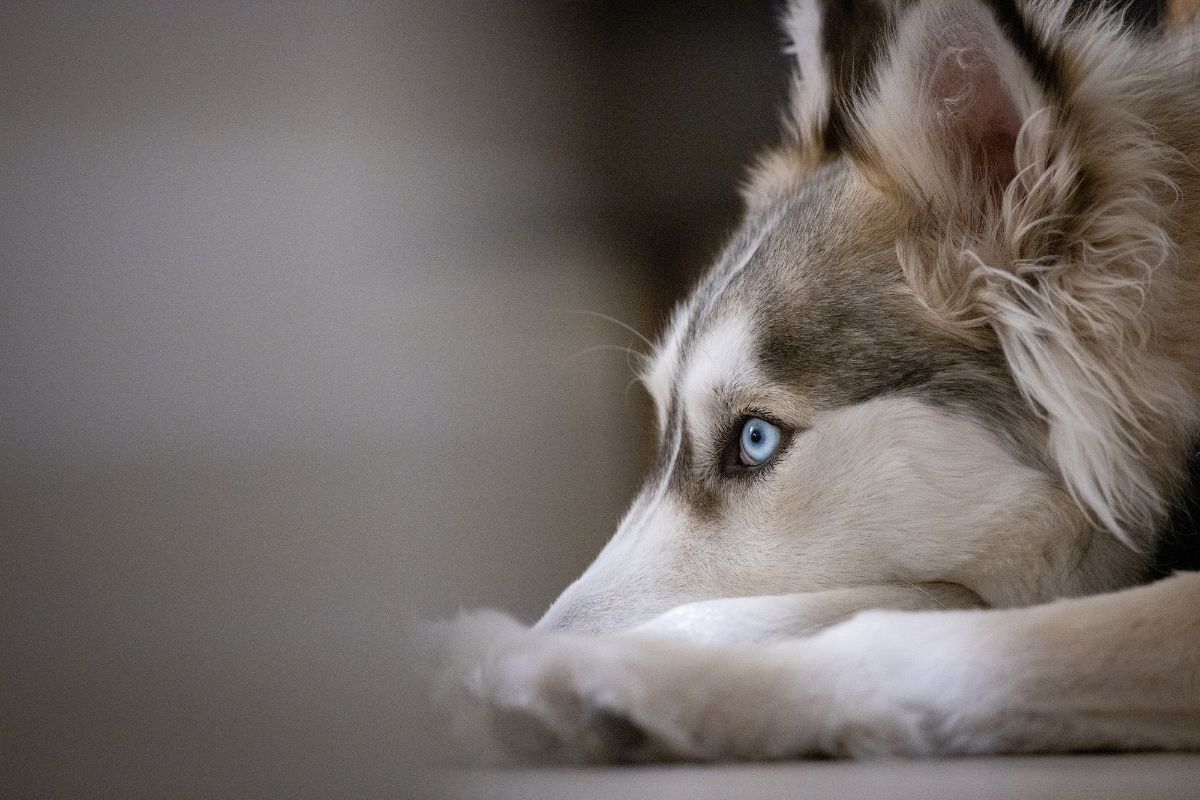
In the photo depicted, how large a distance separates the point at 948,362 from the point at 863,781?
0.51 m

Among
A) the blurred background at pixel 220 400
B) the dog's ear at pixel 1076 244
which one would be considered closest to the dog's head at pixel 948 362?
the dog's ear at pixel 1076 244

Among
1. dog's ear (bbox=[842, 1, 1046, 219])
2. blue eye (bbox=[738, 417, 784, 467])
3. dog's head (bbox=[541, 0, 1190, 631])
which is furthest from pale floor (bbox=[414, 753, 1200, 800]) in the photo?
dog's ear (bbox=[842, 1, 1046, 219])

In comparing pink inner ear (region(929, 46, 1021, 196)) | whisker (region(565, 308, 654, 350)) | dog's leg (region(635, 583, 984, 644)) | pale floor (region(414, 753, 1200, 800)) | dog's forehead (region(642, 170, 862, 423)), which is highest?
pink inner ear (region(929, 46, 1021, 196))

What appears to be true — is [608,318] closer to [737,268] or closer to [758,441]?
[737,268]

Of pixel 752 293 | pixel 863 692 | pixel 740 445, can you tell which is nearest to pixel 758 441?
pixel 740 445

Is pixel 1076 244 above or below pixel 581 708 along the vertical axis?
above

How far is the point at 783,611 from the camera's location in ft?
2.55

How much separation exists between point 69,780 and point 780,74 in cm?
189

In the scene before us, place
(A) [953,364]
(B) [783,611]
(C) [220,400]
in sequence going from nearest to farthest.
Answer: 1. (C) [220,400]
2. (B) [783,611]
3. (A) [953,364]

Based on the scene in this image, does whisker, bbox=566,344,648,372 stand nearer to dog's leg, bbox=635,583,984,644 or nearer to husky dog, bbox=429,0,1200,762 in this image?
husky dog, bbox=429,0,1200,762

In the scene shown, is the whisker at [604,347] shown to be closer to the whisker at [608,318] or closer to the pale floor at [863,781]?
the whisker at [608,318]

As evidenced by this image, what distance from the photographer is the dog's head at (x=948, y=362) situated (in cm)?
85

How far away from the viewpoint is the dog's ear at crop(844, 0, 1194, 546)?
84 centimetres

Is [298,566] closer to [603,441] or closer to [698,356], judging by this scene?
[698,356]
